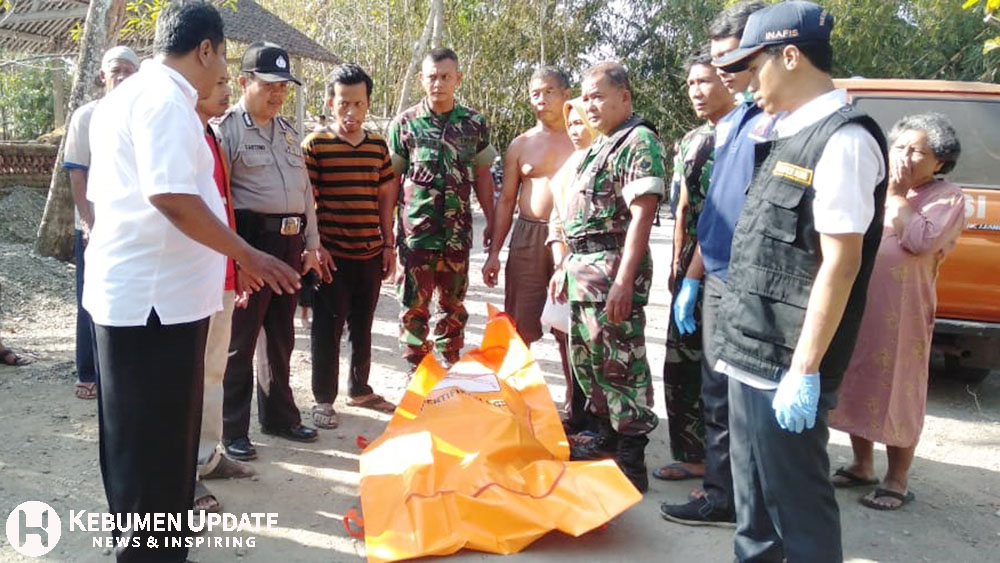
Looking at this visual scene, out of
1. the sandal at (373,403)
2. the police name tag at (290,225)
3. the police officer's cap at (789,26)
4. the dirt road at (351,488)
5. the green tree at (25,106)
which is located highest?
the green tree at (25,106)

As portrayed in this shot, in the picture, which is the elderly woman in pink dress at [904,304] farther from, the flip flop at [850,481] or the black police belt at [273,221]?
the black police belt at [273,221]

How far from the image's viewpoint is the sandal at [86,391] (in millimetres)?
4324

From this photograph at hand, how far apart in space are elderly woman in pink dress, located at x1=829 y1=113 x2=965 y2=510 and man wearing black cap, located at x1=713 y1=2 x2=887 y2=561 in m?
1.40

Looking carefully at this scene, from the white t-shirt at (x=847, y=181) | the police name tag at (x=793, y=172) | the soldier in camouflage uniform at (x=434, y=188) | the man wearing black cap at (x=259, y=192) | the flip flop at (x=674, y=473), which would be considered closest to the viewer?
the white t-shirt at (x=847, y=181)

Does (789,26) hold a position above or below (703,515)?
above

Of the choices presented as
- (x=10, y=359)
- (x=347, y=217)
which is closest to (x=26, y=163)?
(x=10, y=359)

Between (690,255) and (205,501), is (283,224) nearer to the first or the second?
(205,501)

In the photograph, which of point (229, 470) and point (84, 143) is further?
point (84, 143)

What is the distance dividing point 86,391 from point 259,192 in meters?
1.81

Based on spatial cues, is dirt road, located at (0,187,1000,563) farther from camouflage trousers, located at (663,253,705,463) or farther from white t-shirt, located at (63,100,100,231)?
white t-shirt, located at (63,100,100,231)

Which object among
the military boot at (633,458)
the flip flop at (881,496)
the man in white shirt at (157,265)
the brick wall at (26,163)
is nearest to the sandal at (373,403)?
the military boot at (633,458)

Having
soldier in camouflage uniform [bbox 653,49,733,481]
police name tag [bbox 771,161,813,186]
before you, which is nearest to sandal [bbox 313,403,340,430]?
soldier in camouflage uniform [bbox 653,49,733,481]

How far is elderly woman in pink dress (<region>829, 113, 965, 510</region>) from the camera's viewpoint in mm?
3344

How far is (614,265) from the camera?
10.9 feet
